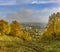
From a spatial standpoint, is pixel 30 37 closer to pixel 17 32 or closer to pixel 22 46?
pixel 17 32

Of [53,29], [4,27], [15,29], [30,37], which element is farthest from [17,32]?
[53,29]

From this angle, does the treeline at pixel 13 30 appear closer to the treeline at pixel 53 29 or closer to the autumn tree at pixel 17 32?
the autumn tree at pixel 17 32

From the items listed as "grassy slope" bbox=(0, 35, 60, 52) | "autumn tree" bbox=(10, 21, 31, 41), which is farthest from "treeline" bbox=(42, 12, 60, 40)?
"autumn tree" bbox=(10, 21, 31, 41)

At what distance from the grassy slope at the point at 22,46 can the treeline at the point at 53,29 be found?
497mm

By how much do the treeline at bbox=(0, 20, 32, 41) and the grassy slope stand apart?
0.86 feet

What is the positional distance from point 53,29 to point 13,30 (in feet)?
5.47

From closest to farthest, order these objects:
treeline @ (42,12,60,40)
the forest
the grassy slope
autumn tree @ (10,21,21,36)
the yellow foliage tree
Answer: the grassy slope, the forest, the yellow foliage tree, autumn tree @ (10,21,21,36), treeline @ (42,12,60,40)

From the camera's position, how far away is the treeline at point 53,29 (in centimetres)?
841

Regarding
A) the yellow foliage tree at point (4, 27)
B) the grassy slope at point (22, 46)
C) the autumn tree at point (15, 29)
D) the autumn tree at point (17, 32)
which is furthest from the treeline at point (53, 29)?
the yellow foliage tree at point (4, 27)

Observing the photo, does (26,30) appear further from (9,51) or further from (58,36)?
(9,51)

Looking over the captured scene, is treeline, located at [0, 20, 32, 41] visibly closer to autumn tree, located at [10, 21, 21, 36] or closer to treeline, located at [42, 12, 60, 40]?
autumn tree, located at [10, 21, 21, 36]

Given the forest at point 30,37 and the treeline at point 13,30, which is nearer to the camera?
the forest at point 30,37

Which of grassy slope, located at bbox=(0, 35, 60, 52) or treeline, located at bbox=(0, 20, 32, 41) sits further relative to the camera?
treeline, located at bbox=(0, 20, 32, 41)

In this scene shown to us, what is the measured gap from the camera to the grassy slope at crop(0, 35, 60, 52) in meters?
6.71
